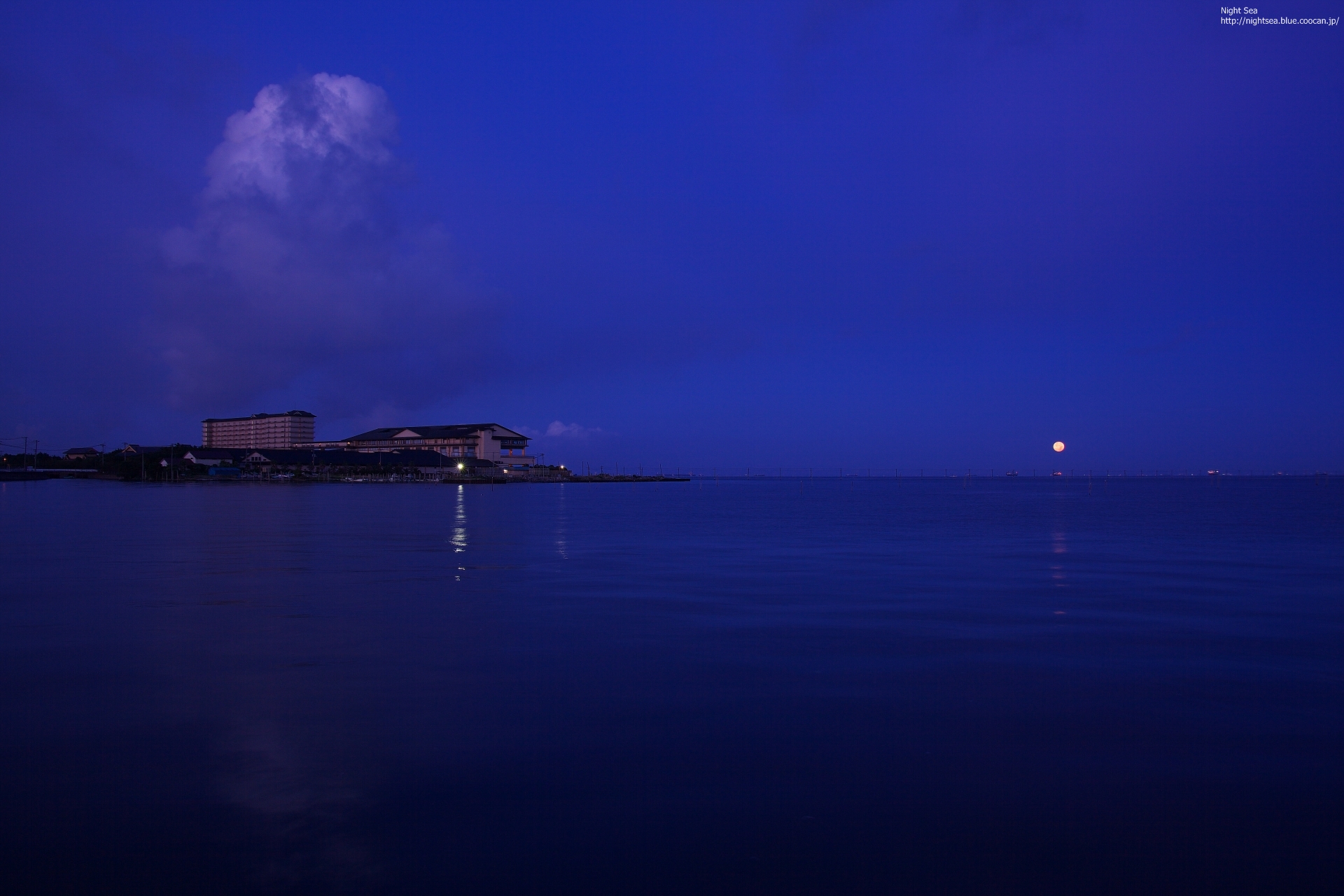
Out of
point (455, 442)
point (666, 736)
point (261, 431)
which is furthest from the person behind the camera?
point (261, 431)

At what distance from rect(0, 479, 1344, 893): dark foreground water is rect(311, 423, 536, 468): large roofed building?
415 ft

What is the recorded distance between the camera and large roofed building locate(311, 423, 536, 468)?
140 meters

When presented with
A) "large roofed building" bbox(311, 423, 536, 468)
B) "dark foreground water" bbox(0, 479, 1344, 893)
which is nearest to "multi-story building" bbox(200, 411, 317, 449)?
"large roofed building" bbox(311, 423, 536, 468)

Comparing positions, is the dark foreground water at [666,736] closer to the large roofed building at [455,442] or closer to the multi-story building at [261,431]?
the large roofed building at [455,442]

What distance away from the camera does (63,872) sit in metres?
4.40

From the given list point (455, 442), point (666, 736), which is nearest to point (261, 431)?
point (455, 442)

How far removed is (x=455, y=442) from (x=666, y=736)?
138824 millimetres

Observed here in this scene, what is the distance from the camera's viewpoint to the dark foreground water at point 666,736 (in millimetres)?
4578

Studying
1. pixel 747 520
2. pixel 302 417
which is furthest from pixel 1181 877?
pixel 302 417

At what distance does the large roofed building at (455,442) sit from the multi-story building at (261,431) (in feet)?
66.2

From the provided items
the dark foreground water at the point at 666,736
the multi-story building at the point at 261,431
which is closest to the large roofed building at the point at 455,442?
the multi-story building at the point at 261,431

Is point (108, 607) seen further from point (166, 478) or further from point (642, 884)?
point (166, 478)

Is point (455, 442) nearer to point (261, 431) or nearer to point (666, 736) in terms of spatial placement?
point (261, 431)

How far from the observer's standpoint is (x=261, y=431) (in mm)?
177625
